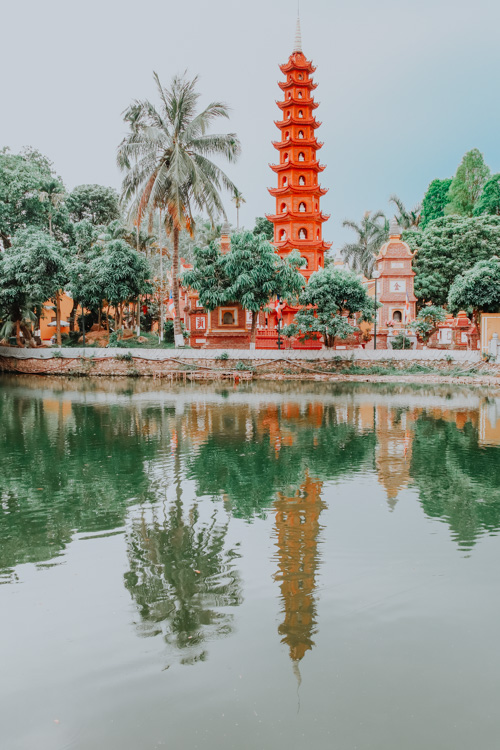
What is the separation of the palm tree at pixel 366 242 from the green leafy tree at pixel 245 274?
47.1ft

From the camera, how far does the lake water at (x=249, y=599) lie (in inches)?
126

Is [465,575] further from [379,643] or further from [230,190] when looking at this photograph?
[230,190]

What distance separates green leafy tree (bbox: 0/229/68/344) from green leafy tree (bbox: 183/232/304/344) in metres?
6.34

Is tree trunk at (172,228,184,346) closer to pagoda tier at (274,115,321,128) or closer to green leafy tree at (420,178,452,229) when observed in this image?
pagoda tier at (274,115,321,128)

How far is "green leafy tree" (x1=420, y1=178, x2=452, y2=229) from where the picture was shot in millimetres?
51281

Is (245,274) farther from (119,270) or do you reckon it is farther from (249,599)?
(249,599)

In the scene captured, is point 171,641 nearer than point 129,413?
Yes

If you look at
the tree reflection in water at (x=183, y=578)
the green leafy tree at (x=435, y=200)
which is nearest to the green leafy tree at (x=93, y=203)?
the green leafy tree at (x=435, y=200)

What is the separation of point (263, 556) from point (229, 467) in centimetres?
361

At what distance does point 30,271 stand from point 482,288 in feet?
69.0

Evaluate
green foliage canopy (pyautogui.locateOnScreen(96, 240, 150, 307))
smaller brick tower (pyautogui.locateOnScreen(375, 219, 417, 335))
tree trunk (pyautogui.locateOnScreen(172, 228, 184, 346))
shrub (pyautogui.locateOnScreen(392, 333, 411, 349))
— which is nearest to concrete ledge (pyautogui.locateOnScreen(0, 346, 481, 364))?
tree trunk (pyautogui.locateOnScreen(172, 228, 184, 346))

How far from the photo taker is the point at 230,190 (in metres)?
25.6

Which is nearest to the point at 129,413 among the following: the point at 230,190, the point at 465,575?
the point at 465,575

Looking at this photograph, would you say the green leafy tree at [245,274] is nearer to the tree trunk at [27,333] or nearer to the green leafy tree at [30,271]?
the green leafy tree at [30,271]
